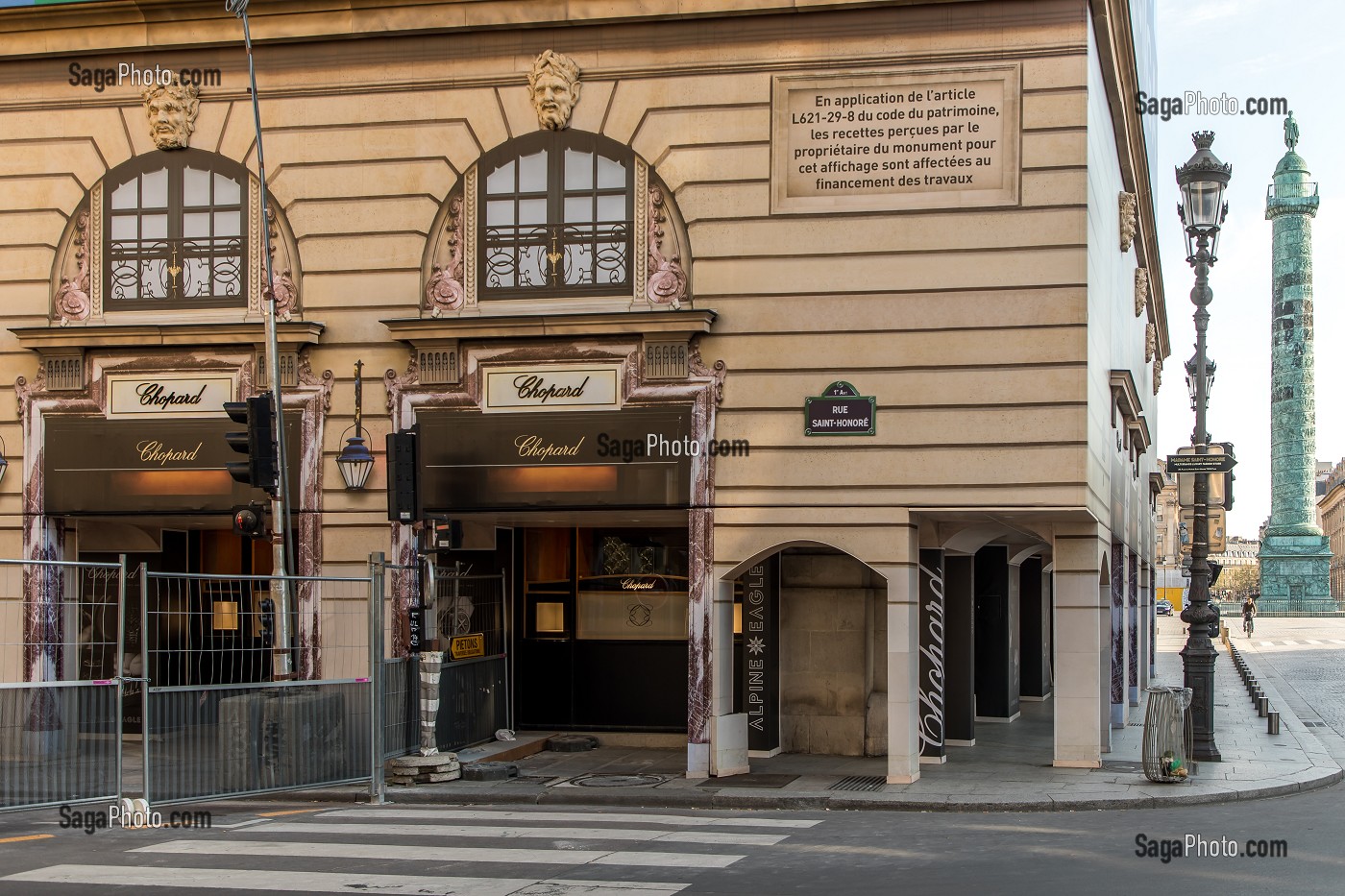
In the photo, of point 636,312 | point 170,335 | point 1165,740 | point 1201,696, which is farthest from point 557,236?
point 1201,696

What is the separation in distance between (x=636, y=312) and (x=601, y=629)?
501 centimetres

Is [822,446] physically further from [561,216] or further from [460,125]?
[460,125]

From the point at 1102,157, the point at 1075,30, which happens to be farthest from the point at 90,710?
the point at 1102,157

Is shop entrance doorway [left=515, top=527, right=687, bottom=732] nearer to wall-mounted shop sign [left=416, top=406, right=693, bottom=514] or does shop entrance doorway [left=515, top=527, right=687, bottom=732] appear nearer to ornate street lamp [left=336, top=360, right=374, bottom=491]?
wall-mounted shop sign [left=416, top=406, right=693, bottom=514]

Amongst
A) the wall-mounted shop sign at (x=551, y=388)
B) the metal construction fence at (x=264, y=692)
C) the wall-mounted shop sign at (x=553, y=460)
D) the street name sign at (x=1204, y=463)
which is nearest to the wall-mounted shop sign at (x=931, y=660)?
the wall-mounted shop sign at (x=553, y=460)

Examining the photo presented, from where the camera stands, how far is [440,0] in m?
18.4

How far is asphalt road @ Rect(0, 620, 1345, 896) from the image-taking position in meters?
10.3

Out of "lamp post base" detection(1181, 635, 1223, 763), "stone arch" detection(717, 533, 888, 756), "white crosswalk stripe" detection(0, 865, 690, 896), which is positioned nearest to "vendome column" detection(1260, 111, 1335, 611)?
"lamp post base" detection(1181, 635, 1223, 763)

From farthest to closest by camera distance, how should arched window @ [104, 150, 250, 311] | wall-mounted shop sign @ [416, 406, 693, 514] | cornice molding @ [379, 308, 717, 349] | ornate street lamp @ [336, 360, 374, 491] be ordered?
arched window @ [104, 150, 250, 311], ornate street lamp @ [336, 360, 374, 491], wall-mounted shop sign @ [416, 406, 693, 514], cornice molding @ [379, 308, 717, 349]

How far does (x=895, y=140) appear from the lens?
680 inches

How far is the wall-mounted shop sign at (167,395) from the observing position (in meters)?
18.7

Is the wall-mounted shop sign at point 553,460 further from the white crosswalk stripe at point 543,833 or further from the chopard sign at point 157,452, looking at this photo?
the white crosswalk stripe at point 543,833

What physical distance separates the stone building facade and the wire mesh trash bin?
109 centimetres

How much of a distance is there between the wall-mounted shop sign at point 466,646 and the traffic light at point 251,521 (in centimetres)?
338
